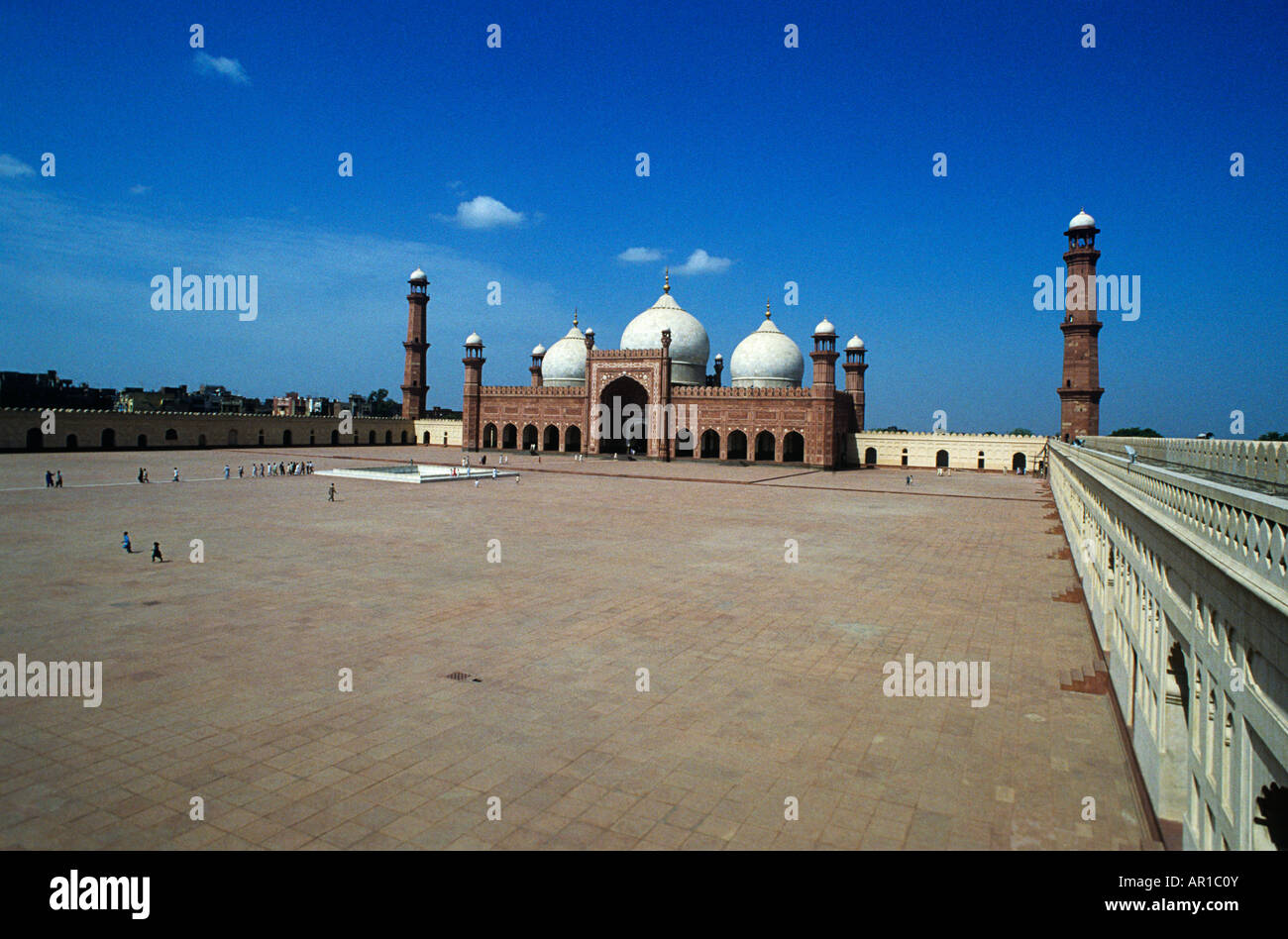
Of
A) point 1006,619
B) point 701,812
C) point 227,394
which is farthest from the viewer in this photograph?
point 227,394

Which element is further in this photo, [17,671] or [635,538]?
[635,538]

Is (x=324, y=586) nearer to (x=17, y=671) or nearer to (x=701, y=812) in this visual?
(x=17, y=671)

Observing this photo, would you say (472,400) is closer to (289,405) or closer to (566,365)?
(566,365)

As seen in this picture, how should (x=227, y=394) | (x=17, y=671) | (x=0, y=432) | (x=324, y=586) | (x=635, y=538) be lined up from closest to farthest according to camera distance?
(x=17, y=671)
(x=324, y=586)
(x=635, y=538)
(x=0, y=432)
(x=227, y=394)

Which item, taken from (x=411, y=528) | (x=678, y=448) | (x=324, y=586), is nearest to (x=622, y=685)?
(x=324, y=586)

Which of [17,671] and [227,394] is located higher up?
[227,394]

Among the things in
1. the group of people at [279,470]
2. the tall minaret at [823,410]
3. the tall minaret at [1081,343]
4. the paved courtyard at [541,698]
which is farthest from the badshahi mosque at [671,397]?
the paved courtyard at [541,698]

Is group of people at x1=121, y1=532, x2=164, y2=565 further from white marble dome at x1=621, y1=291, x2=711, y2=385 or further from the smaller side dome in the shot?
the smaller side dome
